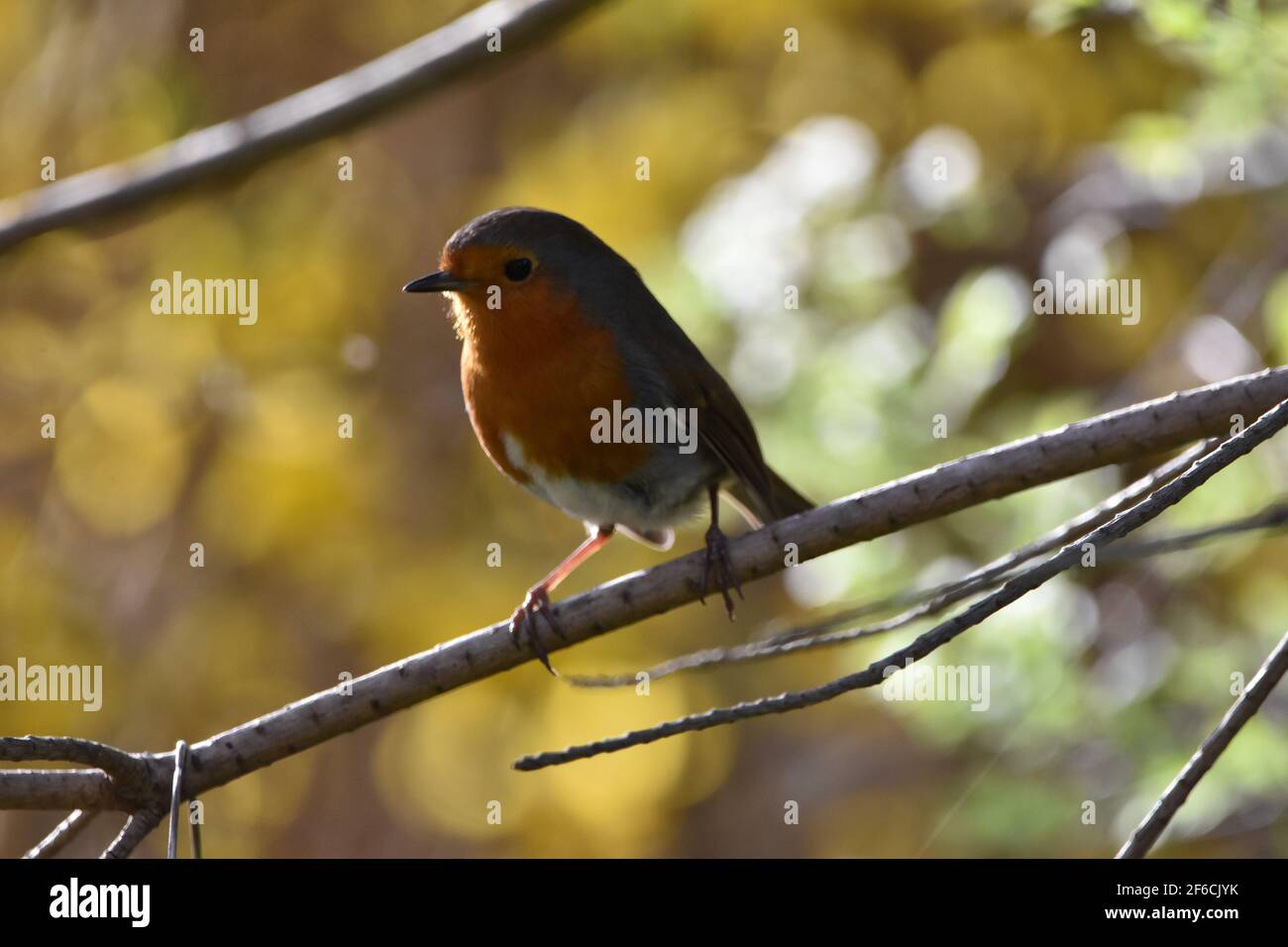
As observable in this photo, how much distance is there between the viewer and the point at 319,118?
4.03 metres

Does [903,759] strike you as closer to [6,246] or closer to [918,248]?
[918,248]

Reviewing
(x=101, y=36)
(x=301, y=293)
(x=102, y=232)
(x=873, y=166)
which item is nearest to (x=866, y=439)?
(x=873, y=166)

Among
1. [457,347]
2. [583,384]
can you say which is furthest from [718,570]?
[457,347]

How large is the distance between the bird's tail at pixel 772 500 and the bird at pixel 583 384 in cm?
1

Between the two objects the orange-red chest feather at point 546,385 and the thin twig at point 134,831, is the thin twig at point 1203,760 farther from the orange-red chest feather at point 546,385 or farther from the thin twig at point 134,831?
the orange-red chest feather at point 546,385

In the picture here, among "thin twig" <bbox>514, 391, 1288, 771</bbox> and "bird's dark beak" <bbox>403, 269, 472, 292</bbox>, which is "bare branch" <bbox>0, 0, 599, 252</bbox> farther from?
"thin twig" <bbox>514, 391, 1288, 771</bbox>

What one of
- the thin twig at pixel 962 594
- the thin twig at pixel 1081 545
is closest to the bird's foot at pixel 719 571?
the thin twig at pixel 962 594

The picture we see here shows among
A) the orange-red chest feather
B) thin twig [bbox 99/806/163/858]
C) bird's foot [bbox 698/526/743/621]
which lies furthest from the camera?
the orange-red chest feather

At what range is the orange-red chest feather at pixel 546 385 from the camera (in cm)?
400

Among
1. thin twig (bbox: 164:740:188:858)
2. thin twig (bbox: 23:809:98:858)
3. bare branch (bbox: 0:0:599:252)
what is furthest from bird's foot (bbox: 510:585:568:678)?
bare branch (bbox: 0:0:599:252)

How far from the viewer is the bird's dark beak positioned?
4062 mm

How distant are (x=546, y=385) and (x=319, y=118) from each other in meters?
1.00
